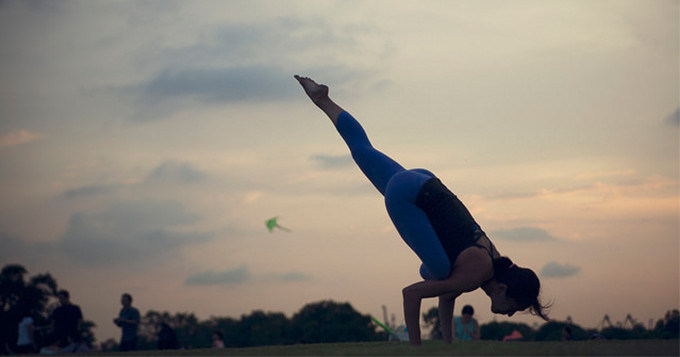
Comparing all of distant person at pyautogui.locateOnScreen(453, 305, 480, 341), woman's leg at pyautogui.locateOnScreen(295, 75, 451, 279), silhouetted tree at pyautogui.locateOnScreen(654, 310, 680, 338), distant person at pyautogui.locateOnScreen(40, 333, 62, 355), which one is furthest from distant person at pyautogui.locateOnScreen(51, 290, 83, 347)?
silhouetted tree at pyautogui.locateOnScreen(654, 310, 680, 338)

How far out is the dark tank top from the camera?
23.0 feet

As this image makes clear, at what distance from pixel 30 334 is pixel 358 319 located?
175ft

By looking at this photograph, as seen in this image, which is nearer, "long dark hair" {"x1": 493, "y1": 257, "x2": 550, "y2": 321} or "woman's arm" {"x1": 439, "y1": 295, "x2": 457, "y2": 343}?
"long dark hair" {"x1": 493, "y1": 257, "x2": 550, "y2": 321}

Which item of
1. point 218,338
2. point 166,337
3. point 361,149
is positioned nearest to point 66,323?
point 166,337

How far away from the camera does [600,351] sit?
599 centimetres

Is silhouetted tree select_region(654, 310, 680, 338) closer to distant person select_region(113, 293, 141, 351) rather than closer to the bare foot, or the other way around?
the bare foot

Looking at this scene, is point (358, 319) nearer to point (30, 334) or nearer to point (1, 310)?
point (1, 310)

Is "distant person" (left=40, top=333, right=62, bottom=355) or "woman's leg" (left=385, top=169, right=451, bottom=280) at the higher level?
"woman's leg" (left=385, top=169, right=451, bottom=280)

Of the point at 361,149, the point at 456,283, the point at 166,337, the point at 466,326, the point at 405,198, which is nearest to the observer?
the point at 456,283

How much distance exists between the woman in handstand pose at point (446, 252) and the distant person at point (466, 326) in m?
7.53

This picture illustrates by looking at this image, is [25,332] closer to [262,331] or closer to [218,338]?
[218,338]

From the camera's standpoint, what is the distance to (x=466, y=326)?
47.7ft

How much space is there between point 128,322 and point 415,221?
36.9 feet

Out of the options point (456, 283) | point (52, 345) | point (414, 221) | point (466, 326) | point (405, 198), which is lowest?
point (52, 345)
